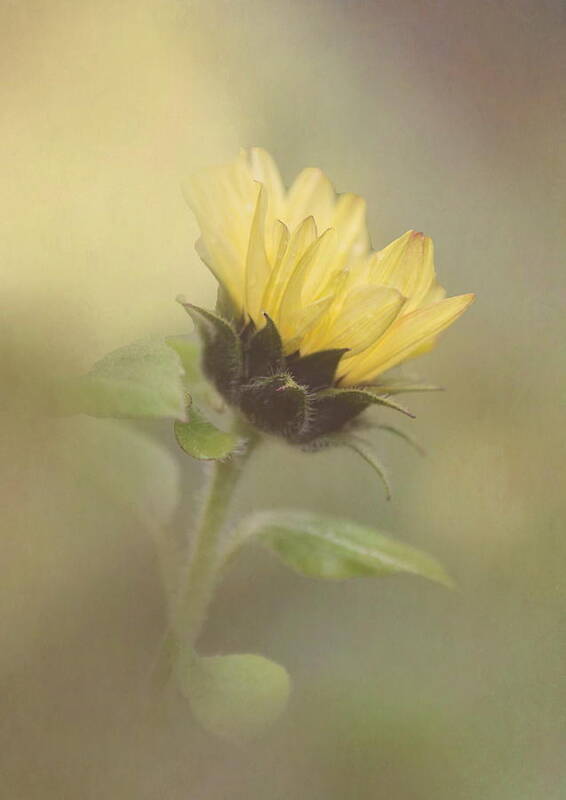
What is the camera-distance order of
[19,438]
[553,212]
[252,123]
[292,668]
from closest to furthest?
[19,438] → [292,668] → [252,123] → [553,212]

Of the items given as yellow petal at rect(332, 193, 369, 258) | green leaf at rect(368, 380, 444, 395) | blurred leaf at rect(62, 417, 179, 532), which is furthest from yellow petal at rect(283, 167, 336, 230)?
blurred leaf at rect(62, 417, 179, 532)

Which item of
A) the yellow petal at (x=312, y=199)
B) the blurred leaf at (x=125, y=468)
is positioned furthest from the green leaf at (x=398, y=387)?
the blurred leaf at (x=125, y=468)

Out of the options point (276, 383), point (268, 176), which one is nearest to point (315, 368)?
point (276, 383)

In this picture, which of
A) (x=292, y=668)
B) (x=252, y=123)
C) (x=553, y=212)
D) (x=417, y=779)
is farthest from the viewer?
(x=553, y=212)

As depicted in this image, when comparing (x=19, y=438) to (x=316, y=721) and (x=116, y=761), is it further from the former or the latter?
(x=316, y=721)

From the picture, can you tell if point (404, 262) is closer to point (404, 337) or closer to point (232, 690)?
point (404, 337)

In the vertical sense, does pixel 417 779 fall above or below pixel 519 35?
below

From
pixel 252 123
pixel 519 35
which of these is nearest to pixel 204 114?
pixel 252 123
